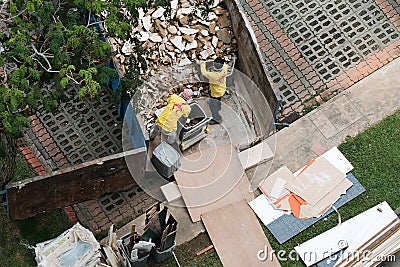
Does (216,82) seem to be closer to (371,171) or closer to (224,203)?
(224,203)

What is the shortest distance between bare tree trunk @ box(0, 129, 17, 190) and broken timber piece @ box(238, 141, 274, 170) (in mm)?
4152

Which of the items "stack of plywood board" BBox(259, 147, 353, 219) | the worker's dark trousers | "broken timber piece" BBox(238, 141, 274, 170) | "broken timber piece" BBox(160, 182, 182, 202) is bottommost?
"stack of plywood board" BBox(259, 147, 353, 219)

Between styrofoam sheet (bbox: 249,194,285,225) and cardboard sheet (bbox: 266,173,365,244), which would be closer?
cardboard sheet (bbox: 266,173,365,244)

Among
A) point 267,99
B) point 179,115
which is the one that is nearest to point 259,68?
point 267,99

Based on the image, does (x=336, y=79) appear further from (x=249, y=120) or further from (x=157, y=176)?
(x=157, y=176)

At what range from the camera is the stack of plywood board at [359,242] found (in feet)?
42.7

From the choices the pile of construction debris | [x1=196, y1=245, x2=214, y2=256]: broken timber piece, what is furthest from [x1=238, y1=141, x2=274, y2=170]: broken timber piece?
the pile of construction debris

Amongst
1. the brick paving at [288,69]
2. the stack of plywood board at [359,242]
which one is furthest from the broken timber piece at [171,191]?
the stack of plywood board at [359,242]

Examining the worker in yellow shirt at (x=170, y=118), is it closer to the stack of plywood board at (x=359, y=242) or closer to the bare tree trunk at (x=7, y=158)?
the bare tree trunk at (x=7, y=158)

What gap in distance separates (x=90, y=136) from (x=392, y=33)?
6.54 meters

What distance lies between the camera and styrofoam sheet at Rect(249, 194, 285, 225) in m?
13.7

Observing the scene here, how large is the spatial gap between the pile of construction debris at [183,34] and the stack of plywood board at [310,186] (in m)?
2.78

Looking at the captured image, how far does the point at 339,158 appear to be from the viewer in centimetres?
1430

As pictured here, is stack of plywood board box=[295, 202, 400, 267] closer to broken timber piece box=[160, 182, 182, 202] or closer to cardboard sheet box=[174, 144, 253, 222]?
cardboard sheet box=[174, 144, 253, 222]
